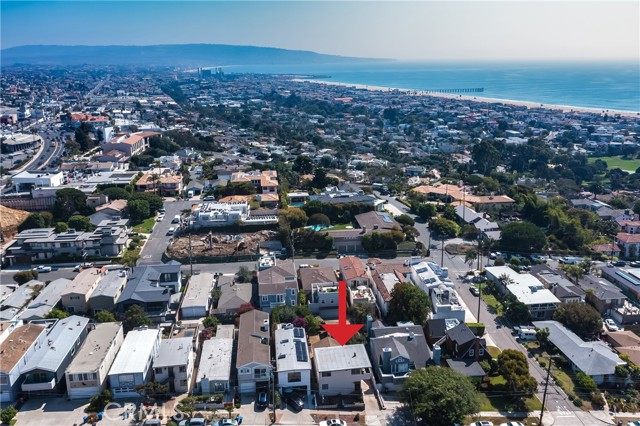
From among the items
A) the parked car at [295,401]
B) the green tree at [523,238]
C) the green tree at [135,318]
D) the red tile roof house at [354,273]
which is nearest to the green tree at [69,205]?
the green tree at [135,318]

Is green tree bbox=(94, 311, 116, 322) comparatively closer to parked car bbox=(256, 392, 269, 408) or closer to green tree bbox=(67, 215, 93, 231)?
parked car bbox=(256, 392, 269, 408)

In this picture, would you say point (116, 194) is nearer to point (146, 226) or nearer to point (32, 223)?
point (146, 226)


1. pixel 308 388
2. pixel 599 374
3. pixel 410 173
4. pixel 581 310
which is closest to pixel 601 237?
pixel 581 310

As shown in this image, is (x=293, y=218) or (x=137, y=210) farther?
(x=137, y=210)

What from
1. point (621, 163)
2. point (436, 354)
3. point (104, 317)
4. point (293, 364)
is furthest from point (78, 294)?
point (621, 163)

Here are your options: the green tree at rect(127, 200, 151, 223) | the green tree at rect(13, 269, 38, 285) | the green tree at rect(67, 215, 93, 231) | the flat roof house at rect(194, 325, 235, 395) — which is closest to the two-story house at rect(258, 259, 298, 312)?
the flat roof house at rect(194, 325, 235, 395)
